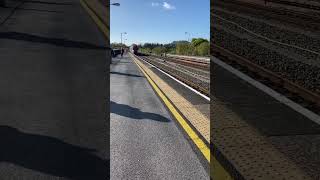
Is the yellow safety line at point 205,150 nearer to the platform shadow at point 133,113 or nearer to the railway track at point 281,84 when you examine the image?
the platform shadow at point 133,113

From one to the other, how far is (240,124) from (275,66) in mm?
10617

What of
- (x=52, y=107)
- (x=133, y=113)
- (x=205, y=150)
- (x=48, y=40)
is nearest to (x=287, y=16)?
(x=48, y=40)

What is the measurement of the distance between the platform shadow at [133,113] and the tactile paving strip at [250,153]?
1.40 meters

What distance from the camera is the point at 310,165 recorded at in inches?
225

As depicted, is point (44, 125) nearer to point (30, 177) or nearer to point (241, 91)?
point (30, 177)

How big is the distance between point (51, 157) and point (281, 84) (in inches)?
350

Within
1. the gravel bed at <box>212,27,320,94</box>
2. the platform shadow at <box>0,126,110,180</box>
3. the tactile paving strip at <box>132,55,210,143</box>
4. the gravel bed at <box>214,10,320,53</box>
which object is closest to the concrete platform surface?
the platform shadow at <box>0,126,110,180</box>

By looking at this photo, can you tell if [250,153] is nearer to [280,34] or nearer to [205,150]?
[205,150]

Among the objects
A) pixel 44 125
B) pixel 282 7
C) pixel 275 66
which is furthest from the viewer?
pixel 282 7

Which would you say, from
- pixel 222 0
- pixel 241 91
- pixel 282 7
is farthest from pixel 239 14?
pixel 241 91

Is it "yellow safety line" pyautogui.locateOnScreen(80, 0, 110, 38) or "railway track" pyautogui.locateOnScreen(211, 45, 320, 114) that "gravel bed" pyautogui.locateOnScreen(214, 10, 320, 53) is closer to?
"railway track" pyautogui.locateOnScreen(211, 45, 320, 114)

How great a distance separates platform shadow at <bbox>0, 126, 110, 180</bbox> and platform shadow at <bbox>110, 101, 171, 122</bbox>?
2.70 m

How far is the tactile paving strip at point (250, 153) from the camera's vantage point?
5.42 metres

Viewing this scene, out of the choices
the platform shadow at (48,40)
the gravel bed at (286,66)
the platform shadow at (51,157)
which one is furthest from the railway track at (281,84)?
the platform shadow at (48,40)
